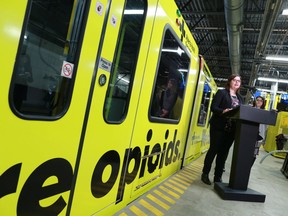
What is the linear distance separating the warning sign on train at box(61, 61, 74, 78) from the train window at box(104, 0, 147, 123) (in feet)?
1.36

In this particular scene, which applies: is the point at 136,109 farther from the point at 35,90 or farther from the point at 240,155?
the point at 240,155

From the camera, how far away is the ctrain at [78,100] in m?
1.12

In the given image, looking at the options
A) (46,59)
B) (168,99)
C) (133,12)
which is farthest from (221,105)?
(46,59)

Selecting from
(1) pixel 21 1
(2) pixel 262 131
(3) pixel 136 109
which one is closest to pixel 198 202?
(3) pixel 136 109

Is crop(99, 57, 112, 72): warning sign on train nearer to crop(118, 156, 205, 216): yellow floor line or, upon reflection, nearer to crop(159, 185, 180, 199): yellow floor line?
crop(118, 156, 205, 216): yellow floor line

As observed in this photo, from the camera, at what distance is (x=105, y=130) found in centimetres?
174

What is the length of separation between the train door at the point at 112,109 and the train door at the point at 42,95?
0.10m

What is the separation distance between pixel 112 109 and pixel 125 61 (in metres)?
0.39

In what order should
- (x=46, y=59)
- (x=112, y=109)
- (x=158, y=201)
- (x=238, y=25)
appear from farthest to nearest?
(x=238, y=25) → (x=158, y=201) → (x=112, y=109) → (x=46, y=59)

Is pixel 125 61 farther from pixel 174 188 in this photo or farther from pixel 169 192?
pixel 174 188

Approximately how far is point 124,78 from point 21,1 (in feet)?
3.32

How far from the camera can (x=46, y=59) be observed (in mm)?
1309

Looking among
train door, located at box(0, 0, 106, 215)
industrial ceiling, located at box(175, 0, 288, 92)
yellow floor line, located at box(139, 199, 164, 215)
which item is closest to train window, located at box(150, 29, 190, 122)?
yellow floor line, located at box(139, 199, 164, 215)

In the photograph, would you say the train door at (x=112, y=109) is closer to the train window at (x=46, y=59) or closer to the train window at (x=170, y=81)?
the train window at (x=46, y=59)
